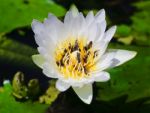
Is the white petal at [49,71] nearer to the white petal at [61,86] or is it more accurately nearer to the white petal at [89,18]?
the white petal at [61,86]

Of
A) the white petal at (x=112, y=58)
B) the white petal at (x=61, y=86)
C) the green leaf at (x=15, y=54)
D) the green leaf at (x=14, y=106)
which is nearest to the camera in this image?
the white petal at (x=61, y=86)

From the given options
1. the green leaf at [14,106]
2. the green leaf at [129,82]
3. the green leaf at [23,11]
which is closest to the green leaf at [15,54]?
the green leaf at [23,11]

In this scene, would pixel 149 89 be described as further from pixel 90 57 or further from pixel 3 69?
pixel 3 69

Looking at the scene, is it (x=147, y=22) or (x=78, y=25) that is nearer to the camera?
(x=78, y=25)

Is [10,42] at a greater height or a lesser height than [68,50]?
lesser

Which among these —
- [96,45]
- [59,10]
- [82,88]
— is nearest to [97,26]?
[96,45]

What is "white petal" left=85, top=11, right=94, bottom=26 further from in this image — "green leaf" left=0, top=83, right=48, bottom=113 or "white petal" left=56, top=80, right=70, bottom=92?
"green leaf" left=0, top=83, right=48, bottom=113

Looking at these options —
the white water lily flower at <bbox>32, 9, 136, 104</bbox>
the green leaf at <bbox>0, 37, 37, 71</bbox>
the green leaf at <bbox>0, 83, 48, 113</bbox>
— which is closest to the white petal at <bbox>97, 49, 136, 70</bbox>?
the white water lily flower at <bbox>32, 9, 136, 104</bbox>

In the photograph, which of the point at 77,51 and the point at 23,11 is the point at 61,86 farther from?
the point at 23,11
